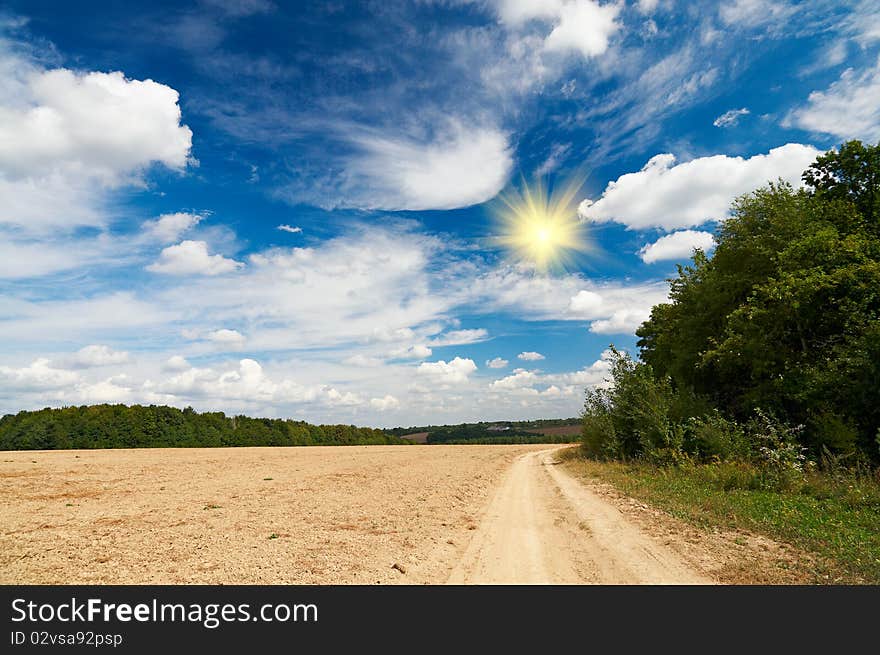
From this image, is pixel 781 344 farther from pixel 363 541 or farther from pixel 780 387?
pixel 363 541

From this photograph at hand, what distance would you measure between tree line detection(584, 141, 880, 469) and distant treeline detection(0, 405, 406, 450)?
97.9 meters

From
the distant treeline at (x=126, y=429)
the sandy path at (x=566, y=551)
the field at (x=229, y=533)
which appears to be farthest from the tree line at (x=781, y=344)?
the distant treeline at (x=126, y=429)

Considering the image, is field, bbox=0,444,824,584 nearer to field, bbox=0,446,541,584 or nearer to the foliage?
field, bbox=0,446,541,584

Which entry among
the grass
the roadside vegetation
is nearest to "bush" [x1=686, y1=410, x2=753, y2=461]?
the roadside vegetation

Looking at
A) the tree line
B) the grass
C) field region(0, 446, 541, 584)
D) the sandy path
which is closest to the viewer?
the sandy path

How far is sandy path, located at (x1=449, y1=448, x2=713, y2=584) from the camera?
25.3 feet

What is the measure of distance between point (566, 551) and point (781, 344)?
69.6 feet

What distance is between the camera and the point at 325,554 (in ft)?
30.8

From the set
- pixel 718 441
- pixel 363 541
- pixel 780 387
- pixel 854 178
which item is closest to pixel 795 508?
pixel 718 441

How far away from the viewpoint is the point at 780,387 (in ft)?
75.8

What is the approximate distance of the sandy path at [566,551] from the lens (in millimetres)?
7699

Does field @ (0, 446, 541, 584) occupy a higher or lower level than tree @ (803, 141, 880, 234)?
lower
